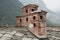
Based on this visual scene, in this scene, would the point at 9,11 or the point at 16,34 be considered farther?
the point at 9,11

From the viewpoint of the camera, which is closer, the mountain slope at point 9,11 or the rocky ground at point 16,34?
the rocky ground at point 16,34

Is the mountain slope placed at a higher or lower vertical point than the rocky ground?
higher

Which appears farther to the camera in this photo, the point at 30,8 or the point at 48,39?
the point at 30,8

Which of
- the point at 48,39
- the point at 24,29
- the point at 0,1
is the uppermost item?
the point at 0,1

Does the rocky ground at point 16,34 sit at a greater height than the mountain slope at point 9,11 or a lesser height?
lesser

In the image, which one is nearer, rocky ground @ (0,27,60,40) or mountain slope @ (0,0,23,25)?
rocky ground @ (0,27,60,40)

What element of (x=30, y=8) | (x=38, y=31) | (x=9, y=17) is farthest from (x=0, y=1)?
(x=38, y=31)

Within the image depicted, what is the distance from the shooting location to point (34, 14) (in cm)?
2350

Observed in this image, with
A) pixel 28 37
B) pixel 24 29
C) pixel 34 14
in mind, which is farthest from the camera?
pixel 34 14

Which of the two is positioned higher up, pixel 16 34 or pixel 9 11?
pixel 9 11

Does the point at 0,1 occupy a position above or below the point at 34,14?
above

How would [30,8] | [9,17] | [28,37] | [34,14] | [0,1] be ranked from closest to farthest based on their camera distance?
[28,37], [34,14], [30,8], [9,17], [0,1]

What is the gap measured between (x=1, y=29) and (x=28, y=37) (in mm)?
3904

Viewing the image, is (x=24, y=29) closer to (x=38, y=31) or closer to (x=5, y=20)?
(x=38, y=31)
